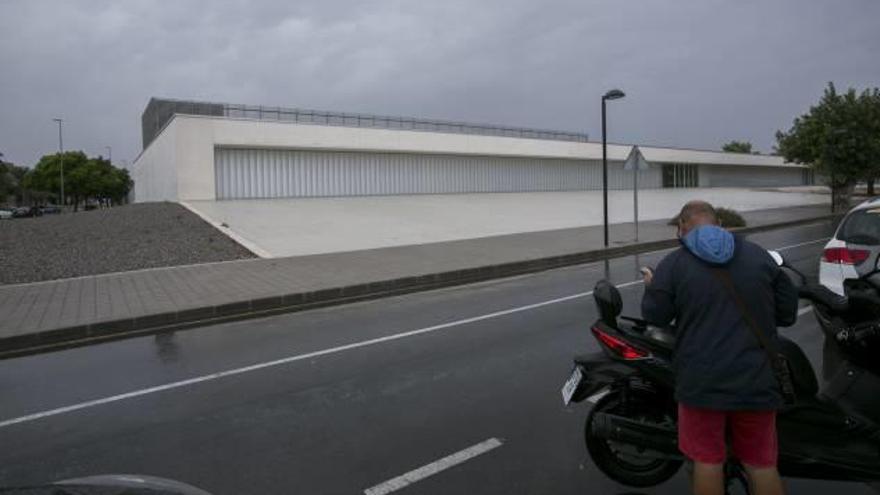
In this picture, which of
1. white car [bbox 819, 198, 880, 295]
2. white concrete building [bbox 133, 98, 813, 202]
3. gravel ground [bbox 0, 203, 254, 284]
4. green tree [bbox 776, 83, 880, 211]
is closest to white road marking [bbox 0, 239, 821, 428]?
white car [bbox 819, 198, 880, 295]

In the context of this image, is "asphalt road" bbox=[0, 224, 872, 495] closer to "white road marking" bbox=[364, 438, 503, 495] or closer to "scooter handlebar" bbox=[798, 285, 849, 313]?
"white road marking" bbox=[364, 438, 503, 495]

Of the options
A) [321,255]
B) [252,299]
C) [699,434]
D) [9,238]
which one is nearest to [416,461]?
[699,434]

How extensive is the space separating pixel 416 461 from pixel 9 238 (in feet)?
59.3

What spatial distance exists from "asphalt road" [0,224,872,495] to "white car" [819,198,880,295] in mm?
940

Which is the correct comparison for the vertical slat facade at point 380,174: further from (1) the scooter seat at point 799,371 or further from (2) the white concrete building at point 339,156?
(1) the scooter seat at point 799,371

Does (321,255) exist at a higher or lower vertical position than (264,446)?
higher

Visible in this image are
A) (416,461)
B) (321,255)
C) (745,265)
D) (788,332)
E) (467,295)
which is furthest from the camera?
(321,255)

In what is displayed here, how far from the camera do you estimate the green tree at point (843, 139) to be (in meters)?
28.9

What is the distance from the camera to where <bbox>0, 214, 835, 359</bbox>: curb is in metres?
7.71

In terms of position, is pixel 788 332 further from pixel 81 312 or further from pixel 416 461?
pixel 81 312

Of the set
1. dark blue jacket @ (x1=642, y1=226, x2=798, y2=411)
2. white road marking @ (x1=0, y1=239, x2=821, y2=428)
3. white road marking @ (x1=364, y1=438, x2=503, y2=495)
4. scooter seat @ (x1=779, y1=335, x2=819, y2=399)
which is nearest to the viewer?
dark blue jacket @ (x1=642, y1=226, x2=798, y2=411)

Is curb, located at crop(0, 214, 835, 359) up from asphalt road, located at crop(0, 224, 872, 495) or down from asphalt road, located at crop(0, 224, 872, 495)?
up

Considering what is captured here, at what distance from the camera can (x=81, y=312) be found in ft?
29.1

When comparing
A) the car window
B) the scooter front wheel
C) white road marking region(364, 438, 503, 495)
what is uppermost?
the car window
